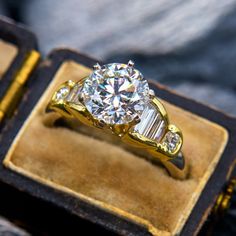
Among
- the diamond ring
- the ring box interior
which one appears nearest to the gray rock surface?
the ring box interior

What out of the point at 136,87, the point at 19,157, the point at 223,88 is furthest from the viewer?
the point at 223,88

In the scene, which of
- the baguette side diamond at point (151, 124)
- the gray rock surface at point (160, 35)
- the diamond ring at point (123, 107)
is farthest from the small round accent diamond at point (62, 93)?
the gray rock surface at point (160, 35)

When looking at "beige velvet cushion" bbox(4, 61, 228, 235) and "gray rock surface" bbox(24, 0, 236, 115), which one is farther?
"gray rock surface" bbox(24, 0, 236, 115)

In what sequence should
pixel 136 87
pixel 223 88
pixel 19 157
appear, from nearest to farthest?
pixel 136 87 → pixel 19 157 → pixel 223 88

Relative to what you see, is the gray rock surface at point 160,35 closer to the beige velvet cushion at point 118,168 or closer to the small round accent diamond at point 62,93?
the beige velvet cushion at point 118,168

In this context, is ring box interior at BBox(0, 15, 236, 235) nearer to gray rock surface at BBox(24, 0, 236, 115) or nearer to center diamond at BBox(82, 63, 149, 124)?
center diamond at BBox(82, 63, 149, 124)

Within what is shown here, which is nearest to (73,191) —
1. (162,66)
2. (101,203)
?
(101,203)

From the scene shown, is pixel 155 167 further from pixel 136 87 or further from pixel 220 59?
pixel 220 59

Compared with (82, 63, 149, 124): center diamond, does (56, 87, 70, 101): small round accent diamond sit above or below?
below
